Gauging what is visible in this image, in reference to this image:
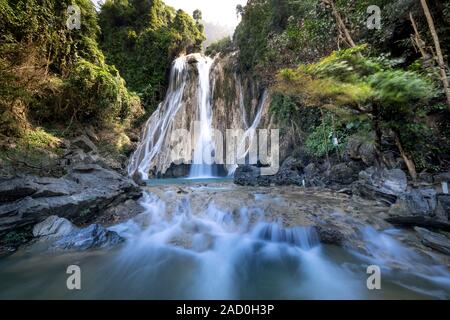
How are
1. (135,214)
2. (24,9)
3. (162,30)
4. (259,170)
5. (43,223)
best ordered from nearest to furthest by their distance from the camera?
(43,223) < (135,214) < (24,9) < (259,170) < (162,30)

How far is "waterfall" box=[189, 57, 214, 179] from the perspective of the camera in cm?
1459

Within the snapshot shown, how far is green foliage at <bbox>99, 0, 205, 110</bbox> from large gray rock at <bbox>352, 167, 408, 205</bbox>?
54.0 feet

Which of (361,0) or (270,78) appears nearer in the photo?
(361,0)

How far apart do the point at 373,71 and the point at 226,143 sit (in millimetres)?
10446

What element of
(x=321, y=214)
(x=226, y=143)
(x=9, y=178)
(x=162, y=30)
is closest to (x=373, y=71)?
(x=321, y=214)

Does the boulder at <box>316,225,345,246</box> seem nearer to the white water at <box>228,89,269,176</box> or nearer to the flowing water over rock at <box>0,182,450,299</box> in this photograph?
the flowing water over rock at <box>0,182,450,299</box>

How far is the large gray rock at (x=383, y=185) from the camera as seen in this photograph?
5.13 meters

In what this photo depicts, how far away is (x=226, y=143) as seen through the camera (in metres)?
14.8

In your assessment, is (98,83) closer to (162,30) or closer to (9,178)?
(9,178)

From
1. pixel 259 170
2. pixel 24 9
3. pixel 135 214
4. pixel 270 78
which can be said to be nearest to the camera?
pixel 135 214

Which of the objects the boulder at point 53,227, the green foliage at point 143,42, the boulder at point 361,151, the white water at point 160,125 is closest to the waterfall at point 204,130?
the white water at point 160,125

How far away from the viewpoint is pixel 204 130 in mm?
15688

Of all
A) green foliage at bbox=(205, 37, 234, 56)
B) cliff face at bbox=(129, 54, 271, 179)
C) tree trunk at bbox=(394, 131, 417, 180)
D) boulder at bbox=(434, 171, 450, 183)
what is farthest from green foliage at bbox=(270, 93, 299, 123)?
green foliage at bbox=(205, 37, 234, 56)

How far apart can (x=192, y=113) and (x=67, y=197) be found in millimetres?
12180
